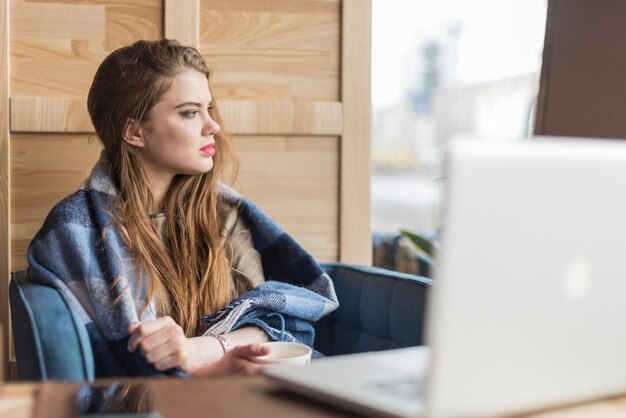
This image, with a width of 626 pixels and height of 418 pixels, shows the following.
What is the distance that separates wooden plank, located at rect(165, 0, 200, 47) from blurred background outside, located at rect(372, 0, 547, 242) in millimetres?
3465

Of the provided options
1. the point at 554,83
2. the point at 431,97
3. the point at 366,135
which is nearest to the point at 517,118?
the point at 431,97

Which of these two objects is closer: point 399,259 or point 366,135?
point 366,135

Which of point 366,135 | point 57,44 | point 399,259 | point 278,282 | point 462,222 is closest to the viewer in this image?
point 462,222

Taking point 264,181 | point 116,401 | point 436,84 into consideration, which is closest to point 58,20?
point 264,181

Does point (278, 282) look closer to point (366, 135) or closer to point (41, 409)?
point (366, 135)

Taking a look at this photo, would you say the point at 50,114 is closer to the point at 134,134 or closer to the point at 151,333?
the point at 134,134

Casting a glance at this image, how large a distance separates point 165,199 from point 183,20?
0.44m

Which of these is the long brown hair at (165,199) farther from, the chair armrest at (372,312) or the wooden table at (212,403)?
the wooden table at (212,403)

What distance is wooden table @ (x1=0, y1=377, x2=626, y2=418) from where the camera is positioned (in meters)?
0.73

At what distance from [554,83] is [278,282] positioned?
0.72 meters

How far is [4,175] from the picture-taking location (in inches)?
74.0

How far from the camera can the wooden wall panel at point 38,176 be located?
1908 millimetres

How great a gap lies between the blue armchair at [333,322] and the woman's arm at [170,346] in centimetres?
12

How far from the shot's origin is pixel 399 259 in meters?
2.95
